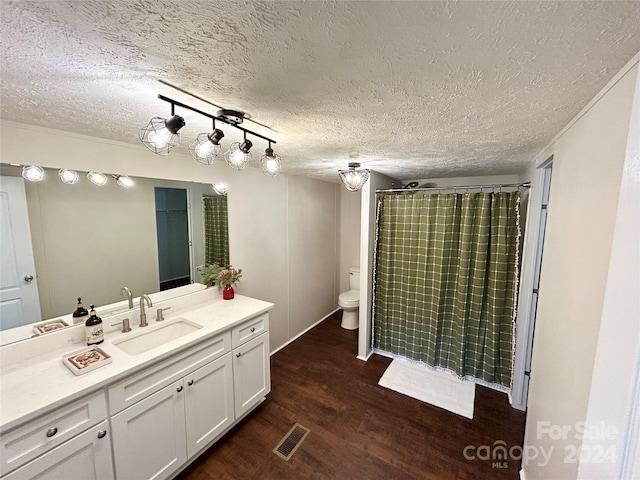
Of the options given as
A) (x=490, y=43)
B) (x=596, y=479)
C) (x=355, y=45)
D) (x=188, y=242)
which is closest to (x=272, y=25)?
(x=355, y=45)

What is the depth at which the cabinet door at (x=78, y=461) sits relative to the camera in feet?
3.56

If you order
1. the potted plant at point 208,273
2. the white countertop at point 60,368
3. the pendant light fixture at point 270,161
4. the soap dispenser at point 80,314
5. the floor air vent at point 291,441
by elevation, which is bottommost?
the floor air vent at point 291,441

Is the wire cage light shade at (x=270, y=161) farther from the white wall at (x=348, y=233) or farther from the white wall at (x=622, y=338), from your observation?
the white wall at (x=348, y=233)

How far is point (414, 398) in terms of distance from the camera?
237cm

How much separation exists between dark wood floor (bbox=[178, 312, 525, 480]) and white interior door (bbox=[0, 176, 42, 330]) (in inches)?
54.8

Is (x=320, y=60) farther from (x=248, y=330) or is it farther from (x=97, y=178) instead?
(x=248, y=330)

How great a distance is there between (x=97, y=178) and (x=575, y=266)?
8.85 feet

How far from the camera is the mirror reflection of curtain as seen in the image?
7.78 ft

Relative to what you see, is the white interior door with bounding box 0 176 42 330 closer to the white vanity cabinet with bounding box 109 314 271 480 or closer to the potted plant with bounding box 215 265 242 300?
the white vanity cabinet with bounding box 109 314 271 480

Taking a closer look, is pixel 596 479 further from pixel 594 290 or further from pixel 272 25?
pixel 272 25

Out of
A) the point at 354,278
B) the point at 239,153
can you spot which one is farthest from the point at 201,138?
the point at 354,278

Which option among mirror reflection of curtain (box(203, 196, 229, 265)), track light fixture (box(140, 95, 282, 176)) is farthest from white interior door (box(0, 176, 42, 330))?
mirror reflection of curtain (box(203, 196, 229, 265))

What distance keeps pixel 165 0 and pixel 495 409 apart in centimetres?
323

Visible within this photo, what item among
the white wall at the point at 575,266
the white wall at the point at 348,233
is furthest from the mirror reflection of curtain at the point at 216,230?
the white wall at the point at 575,266
